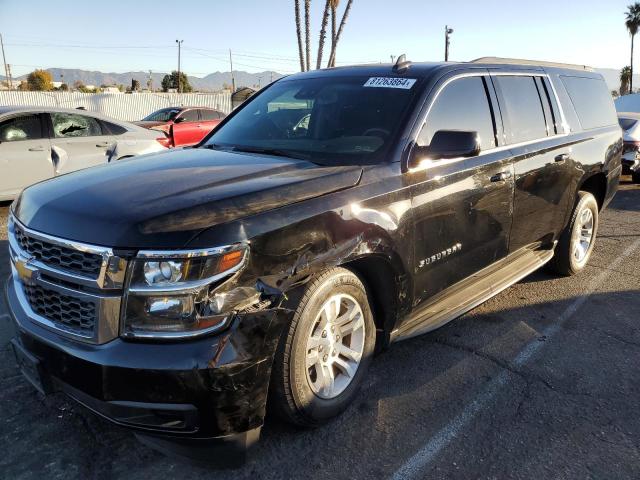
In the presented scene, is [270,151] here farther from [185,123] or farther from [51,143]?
[185,123]

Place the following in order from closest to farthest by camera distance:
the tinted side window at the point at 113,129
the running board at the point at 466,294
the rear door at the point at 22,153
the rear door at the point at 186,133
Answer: the running board at the point at 466,294, the rear door at the point at 22,153, the tinted side window at the point at 113,129, the rear door at the point at 186,133

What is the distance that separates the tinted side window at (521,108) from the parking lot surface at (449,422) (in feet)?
4.99

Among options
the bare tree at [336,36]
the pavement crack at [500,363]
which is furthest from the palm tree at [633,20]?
the pavement crack at [500,363]

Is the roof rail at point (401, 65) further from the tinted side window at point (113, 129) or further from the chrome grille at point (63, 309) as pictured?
the tinted side window at point (113, 129)

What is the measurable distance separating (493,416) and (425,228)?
1.13m

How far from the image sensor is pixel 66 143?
812 cm

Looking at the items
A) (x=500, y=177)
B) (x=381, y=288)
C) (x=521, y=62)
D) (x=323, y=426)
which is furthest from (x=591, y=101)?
(x=323, y=426)

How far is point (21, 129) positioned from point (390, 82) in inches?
253

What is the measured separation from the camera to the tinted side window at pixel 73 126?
8.14 metres

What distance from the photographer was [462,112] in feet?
12.0

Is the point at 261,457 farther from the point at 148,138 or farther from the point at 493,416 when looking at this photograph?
the point at 148,138

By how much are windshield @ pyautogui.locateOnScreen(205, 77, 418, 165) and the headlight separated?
1.19 metres

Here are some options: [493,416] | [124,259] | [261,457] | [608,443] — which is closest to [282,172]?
[124,259]

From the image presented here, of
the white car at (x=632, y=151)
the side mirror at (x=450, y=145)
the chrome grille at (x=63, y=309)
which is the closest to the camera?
the chrome grille at (x=63, y=309)
